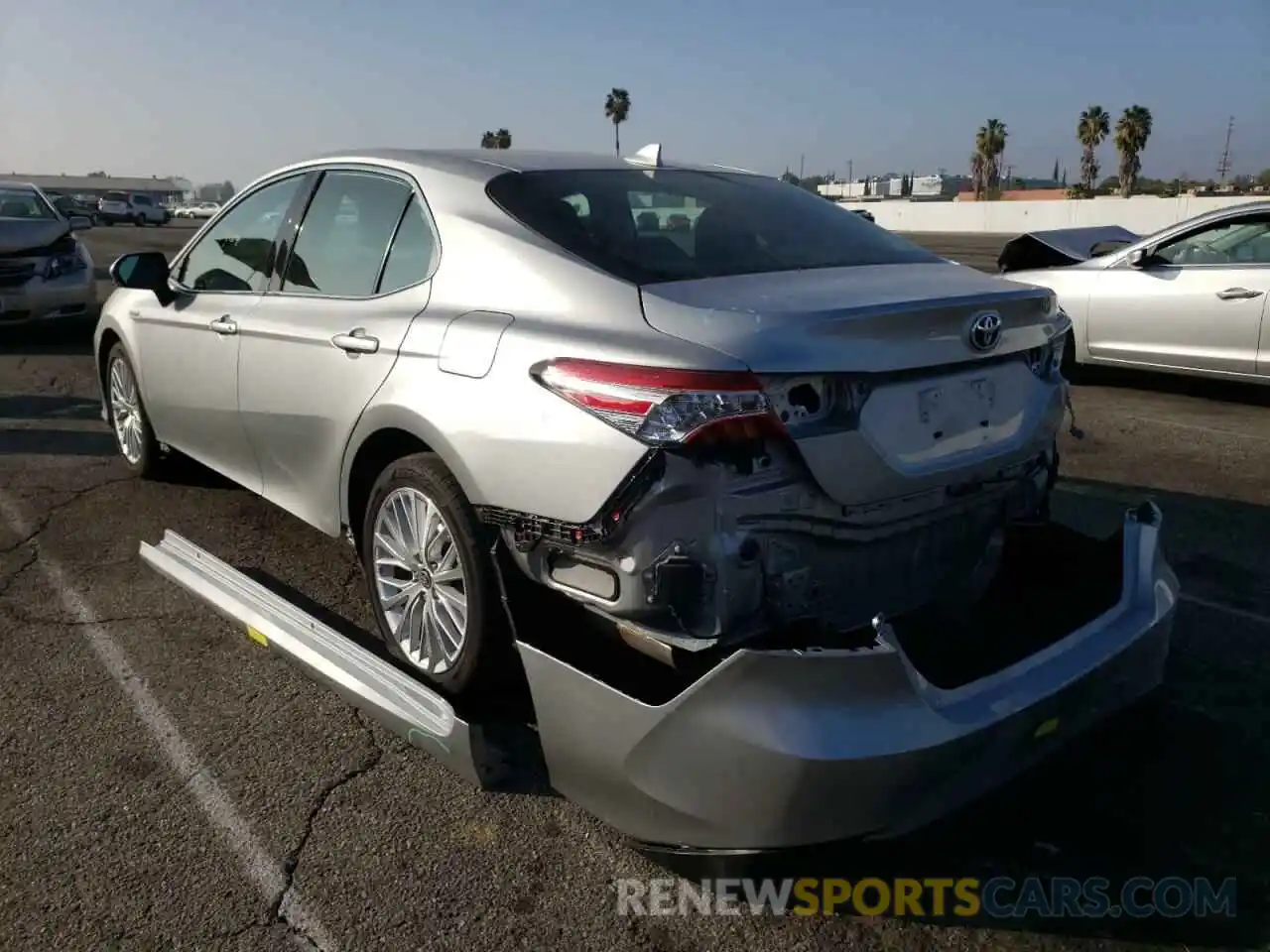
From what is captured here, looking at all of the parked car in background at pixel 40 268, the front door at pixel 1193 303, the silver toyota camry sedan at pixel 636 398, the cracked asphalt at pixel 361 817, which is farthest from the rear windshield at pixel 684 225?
the parked car in background at pixel 40 268

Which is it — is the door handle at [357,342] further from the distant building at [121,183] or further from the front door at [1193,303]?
the distant building at [121,183]

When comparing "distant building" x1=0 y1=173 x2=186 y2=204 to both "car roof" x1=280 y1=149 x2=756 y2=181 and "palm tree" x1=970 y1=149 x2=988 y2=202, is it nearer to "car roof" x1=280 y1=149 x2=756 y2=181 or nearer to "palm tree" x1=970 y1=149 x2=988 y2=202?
"palm tree" x1=970 y1=149 x2=988 y2=202

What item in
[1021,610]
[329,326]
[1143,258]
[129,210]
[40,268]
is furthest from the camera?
[129,210]

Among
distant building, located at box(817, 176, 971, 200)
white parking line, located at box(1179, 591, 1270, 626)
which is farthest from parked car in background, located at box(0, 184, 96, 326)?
distant building, located at box(817, 176, 971, 200)

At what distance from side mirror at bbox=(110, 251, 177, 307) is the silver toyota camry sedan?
0.98 metres

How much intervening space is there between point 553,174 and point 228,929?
2.30 metres

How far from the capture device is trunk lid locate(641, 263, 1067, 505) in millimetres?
2393

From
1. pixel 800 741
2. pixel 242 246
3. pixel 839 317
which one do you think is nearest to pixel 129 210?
pixel 242 246

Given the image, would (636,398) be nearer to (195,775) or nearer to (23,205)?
(195,775)

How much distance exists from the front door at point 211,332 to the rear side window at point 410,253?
36.0 inches

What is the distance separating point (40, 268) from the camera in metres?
10.3

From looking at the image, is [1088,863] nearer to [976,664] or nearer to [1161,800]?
[1161,800]

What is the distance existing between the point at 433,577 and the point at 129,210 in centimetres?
5645

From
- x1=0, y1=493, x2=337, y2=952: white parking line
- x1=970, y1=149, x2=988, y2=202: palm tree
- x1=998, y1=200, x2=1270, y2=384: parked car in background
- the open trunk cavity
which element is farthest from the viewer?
x1=970, y1=149, x2=988, y2=202: palm tree
